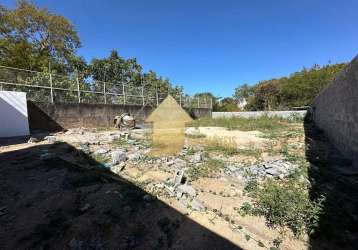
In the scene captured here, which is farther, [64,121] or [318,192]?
[64,121]

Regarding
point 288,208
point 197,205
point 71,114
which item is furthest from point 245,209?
point 71,114

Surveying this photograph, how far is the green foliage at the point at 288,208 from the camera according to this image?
2.28 m

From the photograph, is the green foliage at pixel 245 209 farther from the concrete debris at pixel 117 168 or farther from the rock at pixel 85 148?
the rock at pixel 85 148

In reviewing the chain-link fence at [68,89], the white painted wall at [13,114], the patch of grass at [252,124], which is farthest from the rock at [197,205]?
the chain-link fence at [68,89]

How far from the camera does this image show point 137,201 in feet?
9.25

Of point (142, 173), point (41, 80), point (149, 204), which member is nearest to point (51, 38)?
point (41, 80)

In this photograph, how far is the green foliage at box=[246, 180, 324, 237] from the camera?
2276mm

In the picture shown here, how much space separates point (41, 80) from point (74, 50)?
1212 cm

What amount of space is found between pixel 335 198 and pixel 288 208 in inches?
39.8

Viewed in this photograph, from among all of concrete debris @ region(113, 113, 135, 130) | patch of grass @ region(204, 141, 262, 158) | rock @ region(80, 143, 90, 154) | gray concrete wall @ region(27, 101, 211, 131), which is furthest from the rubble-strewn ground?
concrete debris @ region(113, 113, 135, 130)

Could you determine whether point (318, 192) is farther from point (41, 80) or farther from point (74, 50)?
point (74, 50)

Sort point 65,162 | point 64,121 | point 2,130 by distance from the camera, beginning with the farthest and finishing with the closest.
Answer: point 64,121 < point 2,130 < point 65,162

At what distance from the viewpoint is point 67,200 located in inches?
112

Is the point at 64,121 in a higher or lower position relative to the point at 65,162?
higher
